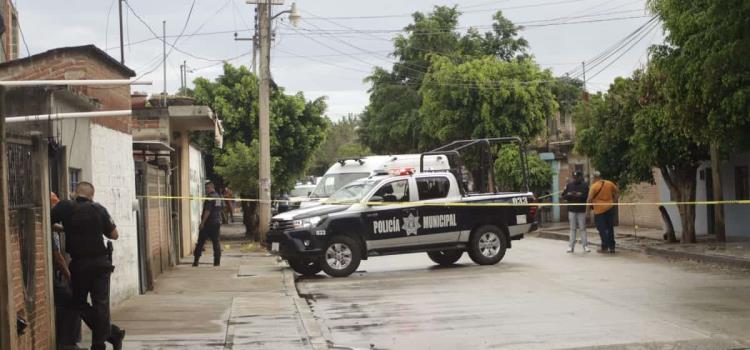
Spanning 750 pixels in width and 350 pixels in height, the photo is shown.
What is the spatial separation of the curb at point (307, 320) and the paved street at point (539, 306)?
149 millimetres

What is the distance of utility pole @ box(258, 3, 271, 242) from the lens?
25.5m

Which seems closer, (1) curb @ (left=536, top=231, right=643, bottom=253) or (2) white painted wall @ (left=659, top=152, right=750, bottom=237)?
(1) curb @ (left=536, top=231, right=643, bottom=253)

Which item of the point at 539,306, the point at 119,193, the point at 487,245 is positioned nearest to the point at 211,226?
the point at 487,245

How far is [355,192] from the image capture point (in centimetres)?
1875

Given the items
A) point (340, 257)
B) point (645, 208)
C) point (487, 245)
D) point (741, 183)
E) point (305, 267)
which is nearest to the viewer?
point (340, 257)

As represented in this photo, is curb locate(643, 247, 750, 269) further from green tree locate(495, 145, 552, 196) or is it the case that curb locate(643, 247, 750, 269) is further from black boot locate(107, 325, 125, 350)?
green tree locate(495, 145, 552, 196)

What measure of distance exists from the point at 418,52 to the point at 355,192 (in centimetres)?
3520

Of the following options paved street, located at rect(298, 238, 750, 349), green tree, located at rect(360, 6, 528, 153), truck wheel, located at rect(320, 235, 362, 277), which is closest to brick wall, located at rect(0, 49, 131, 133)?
paved street, located at rect(298, 238, 750, 349)

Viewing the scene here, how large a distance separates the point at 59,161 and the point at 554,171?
31956 millimetres

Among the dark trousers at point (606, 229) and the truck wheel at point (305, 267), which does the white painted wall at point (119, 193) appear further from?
the dark trousers at point (606, 229)

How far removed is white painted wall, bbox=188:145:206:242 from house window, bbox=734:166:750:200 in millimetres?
14298

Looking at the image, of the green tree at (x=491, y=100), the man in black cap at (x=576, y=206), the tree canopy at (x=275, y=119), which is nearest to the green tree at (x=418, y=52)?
the green tree at (x=491, y=100)

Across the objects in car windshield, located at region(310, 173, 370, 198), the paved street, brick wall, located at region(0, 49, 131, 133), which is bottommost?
the paved street

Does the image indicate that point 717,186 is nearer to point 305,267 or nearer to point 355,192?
point 355,192
